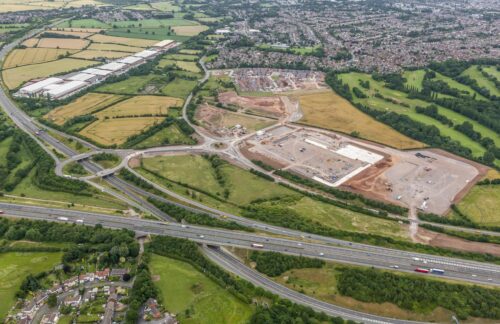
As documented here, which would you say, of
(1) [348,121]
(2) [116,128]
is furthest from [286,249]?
(2) [116,128]

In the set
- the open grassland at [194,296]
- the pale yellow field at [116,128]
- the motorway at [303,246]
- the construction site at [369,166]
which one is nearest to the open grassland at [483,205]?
the construction site at [369,166]

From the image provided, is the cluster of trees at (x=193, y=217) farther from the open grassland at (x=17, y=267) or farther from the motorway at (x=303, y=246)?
the open grassland at (x=17, y=267)

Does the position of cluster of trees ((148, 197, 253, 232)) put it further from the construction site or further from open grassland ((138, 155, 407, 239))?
the construction site

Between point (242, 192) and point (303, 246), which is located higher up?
point (242, 192)

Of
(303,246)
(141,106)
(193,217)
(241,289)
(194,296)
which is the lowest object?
(194,296)

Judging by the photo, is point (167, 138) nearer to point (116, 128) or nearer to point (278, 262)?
point (116, 128)

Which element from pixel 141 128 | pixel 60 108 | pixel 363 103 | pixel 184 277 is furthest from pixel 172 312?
pixel 363 103
